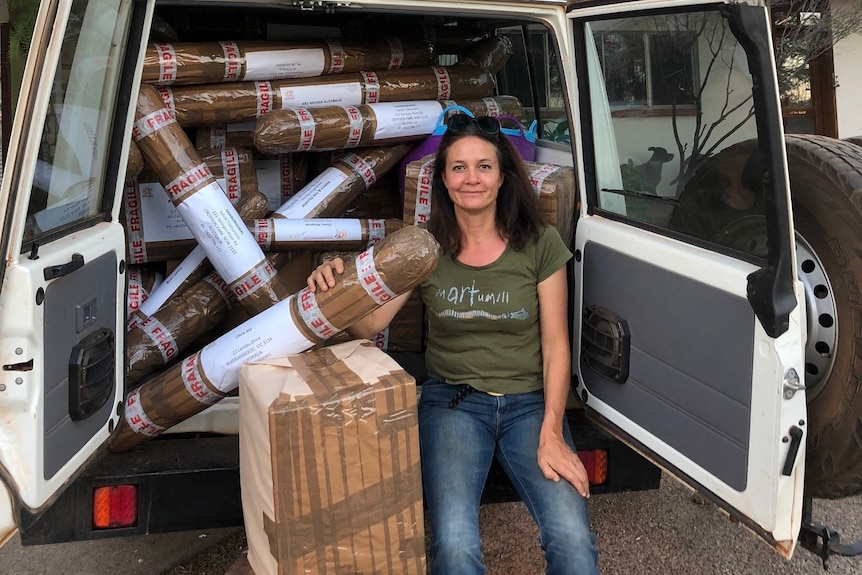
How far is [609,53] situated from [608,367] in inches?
39.3

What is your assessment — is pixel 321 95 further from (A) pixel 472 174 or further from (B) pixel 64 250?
(B) pixel 64 250

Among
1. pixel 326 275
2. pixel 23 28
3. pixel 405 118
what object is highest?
pixel 23 28

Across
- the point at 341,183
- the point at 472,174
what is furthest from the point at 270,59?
the point at 472,174

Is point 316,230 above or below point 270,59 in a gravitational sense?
below

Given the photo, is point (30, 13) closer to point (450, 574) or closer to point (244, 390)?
point (244, 390)

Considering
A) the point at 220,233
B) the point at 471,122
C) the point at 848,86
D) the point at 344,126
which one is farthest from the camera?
the point at 848,86

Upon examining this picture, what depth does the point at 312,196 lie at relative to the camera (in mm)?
3311

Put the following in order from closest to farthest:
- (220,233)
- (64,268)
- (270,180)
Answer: (64,268) → (220,233) → (270,180)

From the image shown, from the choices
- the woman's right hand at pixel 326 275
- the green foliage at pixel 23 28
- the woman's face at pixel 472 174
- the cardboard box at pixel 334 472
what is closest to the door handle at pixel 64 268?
the cardboard box at pixel 334 472

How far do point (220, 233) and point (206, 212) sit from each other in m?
0.10

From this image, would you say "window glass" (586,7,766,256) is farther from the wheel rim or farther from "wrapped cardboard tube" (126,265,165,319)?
"wrapped cardboard tube" (126,265,165,319)

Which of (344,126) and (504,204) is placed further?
(344,126)

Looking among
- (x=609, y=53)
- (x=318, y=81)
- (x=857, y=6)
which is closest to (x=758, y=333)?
(x=609, y=53)

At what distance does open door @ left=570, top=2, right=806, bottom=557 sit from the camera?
1796 mm
